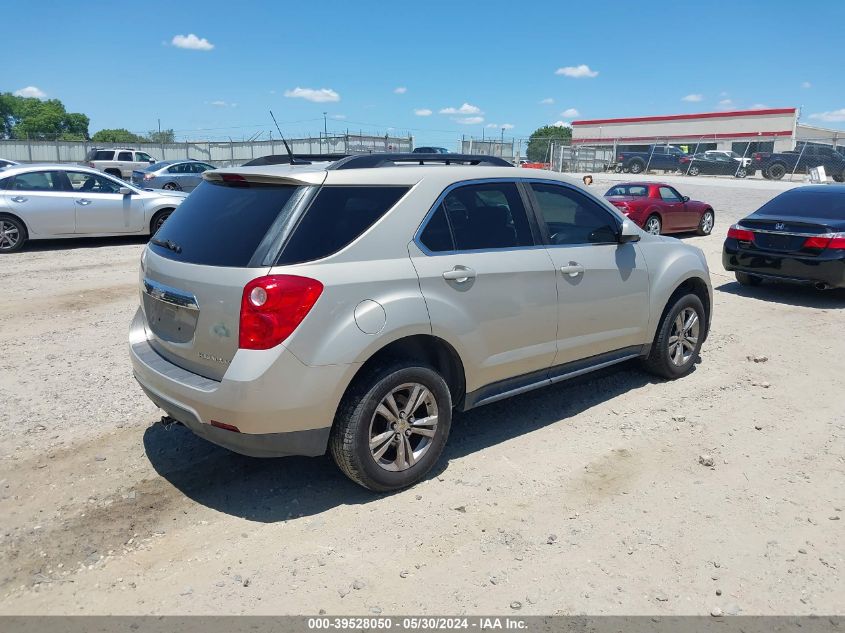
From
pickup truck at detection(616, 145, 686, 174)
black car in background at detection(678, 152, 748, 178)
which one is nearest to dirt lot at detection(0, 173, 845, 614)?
black car in background at detection(678, 152, 748, 178)

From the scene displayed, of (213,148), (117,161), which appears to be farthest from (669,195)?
(213,148)

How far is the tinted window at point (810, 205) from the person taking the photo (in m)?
9.38

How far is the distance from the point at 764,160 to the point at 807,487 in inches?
1309

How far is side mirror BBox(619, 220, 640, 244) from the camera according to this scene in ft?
16.4

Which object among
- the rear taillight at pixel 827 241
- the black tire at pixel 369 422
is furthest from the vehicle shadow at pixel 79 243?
the rear taillight at pixel 827 241

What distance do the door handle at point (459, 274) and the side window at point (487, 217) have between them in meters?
0.16

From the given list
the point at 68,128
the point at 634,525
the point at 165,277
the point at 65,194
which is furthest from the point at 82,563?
the point at 68,128

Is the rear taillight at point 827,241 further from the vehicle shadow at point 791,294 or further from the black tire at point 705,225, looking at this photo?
the black tire at point 705,225

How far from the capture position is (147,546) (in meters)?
3.35

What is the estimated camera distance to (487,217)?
4305 millimetres

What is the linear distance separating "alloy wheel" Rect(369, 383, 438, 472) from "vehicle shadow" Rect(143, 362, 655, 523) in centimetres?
26

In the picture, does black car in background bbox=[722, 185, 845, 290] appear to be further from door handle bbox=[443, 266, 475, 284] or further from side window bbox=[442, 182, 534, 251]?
door handle bbox=[443, 266, 475, 284]

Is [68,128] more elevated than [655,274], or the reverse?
[68,128]
